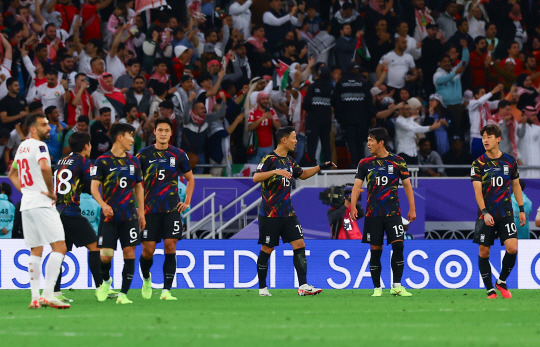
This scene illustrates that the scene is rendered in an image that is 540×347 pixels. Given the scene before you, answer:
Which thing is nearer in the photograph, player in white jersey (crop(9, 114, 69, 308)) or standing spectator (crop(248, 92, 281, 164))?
player in white jersey (crop(9, 114, 69, 308))

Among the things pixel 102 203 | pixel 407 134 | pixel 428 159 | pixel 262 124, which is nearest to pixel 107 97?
pixel 262 124

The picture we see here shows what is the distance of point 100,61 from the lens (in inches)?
845

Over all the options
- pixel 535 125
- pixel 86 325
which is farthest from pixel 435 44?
pixel 86 325

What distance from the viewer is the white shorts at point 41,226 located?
11859 mm

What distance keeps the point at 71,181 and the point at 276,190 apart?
2.86 meters

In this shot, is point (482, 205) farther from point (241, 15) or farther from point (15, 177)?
point (241, 15)

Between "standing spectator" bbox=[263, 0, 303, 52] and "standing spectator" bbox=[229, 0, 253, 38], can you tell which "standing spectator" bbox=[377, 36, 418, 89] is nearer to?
"standing spectator" bbox=[263, 0, 303, 52]

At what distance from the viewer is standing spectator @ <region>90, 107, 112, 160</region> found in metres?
20.3

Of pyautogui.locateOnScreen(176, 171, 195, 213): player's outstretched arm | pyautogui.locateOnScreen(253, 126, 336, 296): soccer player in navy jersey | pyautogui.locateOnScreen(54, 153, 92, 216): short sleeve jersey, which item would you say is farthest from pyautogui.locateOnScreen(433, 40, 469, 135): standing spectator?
pyautogui.locateOnScreen(54, 153, 92, 216): short sleeve jersey

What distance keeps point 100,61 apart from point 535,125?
959cm

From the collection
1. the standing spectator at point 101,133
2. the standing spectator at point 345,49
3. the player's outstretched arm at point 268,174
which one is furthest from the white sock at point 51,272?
the standing spectator at point 345,49

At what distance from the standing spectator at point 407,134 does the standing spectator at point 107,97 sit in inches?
231

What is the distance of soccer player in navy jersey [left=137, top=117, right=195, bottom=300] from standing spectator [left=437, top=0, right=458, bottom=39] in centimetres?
1388

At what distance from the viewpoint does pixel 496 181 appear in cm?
1398
